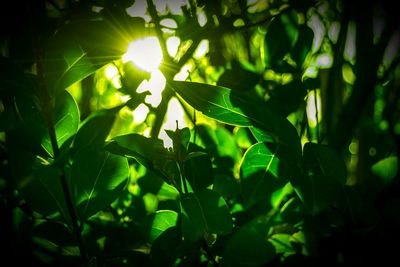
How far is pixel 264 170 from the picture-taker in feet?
1.23

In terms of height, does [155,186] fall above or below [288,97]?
below

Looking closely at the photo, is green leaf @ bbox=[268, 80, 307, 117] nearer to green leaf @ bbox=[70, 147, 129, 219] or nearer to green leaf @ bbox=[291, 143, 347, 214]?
green leaf @ bbox=[291, 143, 347, 214]

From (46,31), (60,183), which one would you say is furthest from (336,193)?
(46,31)

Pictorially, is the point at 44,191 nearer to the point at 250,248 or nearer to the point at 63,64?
the point at 63,64

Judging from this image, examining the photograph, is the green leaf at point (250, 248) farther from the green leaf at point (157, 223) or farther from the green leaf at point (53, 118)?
the green leaf at point (53, 118)

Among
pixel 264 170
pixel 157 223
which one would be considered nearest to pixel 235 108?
pixel 264 170

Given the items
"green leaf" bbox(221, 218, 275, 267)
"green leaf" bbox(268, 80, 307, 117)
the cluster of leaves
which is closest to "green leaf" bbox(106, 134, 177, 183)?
the cluster of leaves

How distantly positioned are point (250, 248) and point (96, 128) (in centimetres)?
25

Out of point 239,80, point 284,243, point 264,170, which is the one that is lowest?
point 284,243

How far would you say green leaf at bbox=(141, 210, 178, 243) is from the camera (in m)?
0.42

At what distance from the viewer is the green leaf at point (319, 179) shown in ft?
1.15

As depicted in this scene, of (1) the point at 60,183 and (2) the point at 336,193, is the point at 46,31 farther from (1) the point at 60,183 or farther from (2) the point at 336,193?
(2) the point at 336,193

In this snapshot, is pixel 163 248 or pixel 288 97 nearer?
pixel 163 248

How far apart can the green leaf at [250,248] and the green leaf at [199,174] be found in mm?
98
